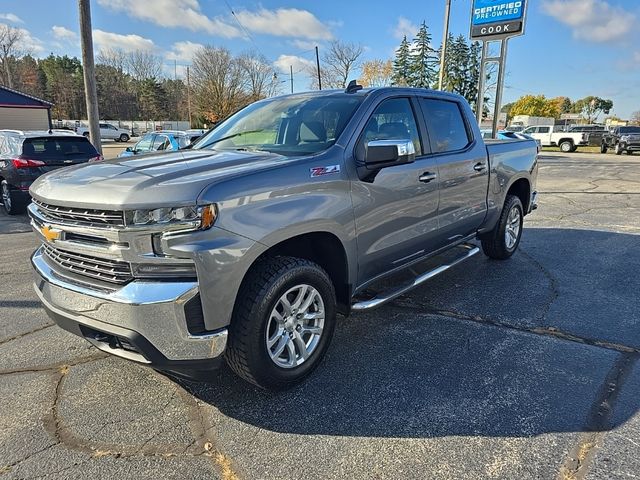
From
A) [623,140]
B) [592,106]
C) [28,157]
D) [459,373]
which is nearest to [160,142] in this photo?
[28,157]

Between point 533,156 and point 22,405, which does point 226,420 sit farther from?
point 533,156

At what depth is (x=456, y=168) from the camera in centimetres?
440

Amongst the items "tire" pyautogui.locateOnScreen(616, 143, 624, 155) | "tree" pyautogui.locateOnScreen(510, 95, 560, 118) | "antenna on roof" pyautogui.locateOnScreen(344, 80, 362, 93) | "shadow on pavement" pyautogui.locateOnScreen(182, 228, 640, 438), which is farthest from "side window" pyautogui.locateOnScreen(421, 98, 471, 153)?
"tree" pyautogui.locateOnScreen(510, 95, 560, 118)

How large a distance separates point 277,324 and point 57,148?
8547 millimetres

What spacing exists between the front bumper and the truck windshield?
4.56ft

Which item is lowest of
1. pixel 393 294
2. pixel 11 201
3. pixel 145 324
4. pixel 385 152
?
pixel 11 201

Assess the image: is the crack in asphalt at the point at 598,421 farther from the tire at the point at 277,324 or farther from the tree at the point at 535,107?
the tree at the point at 535,107

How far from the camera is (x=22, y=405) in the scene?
9.34ft

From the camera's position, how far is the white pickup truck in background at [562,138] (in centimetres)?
3359

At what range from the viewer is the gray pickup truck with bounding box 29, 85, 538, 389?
2.36 meters

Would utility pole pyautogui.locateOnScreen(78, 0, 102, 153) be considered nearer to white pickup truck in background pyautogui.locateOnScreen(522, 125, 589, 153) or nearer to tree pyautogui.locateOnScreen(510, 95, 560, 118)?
white pickup truck in background pyautogui.locateOnScreen(522, 125, 589, 153)

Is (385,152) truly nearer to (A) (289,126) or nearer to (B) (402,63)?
(A) (289,126)

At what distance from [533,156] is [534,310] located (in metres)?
2.72

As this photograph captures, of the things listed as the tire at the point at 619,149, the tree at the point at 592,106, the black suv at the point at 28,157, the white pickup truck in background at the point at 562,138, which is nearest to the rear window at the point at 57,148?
the black suv at the point at 28,157
